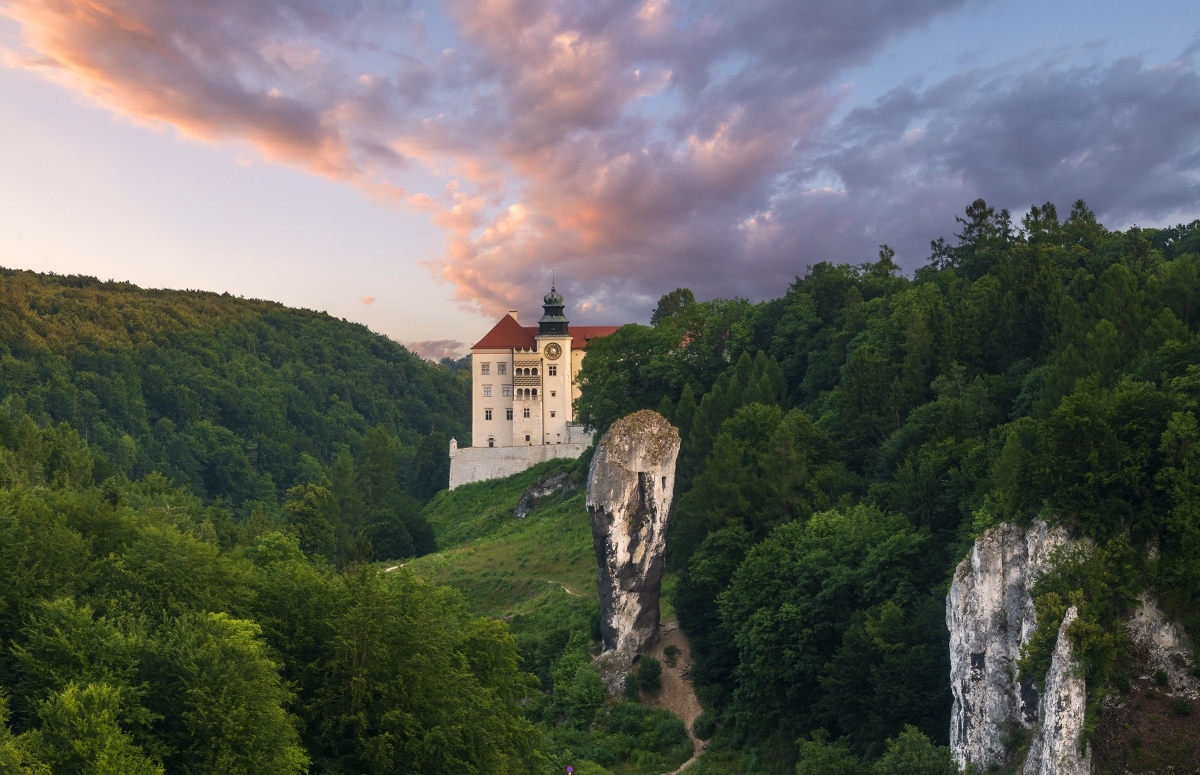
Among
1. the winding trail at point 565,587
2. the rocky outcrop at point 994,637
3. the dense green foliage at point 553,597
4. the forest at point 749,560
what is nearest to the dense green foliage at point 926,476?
the forest at point 749,560

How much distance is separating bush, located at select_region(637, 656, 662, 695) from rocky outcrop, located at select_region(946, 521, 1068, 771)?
672 inches

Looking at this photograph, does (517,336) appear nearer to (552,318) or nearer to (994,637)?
(552,318)

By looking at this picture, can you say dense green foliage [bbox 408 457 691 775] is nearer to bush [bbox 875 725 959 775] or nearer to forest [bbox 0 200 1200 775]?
forest [bbox 0 200 1200 775]

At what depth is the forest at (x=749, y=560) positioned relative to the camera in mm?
30281

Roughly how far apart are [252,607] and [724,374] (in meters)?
43.2

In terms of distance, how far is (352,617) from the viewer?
33906 mm

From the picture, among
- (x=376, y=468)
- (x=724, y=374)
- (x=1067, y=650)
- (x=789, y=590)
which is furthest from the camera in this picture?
(x=376, y=468)

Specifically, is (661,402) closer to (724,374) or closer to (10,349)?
(724,374)

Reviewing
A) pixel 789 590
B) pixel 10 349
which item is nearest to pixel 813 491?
pixel 789 590

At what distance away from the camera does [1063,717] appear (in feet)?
106

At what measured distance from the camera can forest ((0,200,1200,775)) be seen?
3028 centimetres

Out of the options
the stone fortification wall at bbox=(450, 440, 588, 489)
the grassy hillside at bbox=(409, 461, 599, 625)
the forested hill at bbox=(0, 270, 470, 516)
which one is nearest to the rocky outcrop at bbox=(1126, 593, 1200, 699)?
the grassy hillside at bbox=(409, 461, 599, 625)

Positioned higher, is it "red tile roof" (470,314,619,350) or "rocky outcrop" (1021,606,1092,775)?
"red tile roof" (470,314,619,350)

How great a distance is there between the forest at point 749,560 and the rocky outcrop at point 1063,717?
1.22ft
